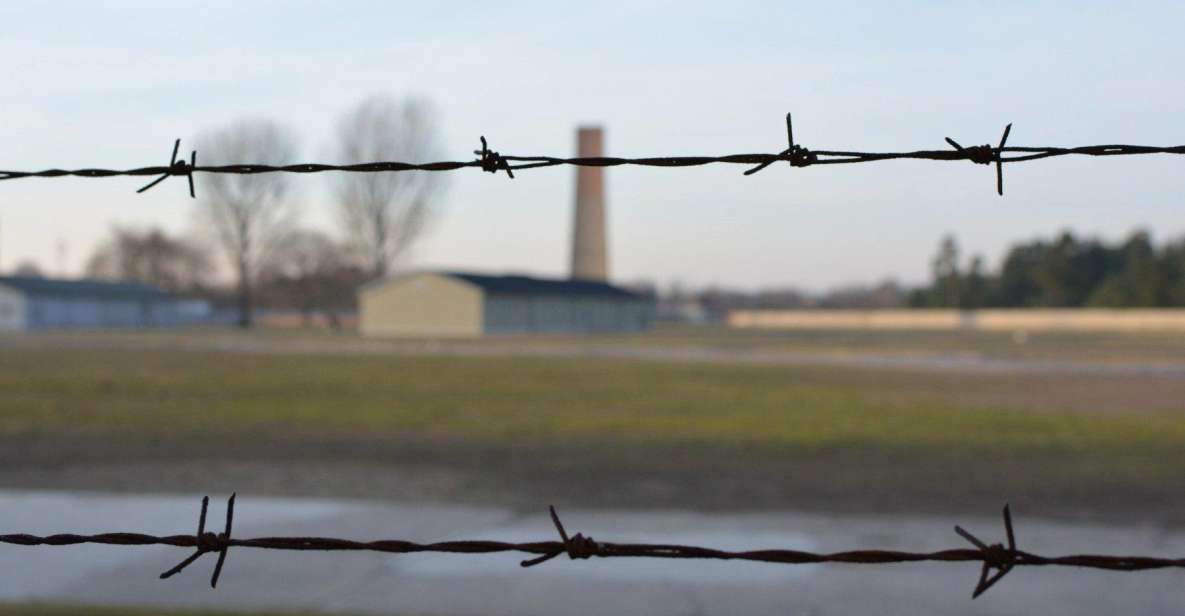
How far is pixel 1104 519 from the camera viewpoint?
948 cm

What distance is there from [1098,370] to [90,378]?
2684 cm

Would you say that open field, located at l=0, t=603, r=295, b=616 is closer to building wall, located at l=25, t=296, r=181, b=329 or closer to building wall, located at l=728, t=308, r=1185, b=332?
building wall, located at l=728, t=308, r=1185, b=332

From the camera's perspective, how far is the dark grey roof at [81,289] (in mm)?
87625

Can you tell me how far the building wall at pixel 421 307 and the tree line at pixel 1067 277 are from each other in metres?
55.4

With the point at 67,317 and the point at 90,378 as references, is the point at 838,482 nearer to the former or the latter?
the point at 90,378

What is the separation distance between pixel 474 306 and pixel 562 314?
1043 cm

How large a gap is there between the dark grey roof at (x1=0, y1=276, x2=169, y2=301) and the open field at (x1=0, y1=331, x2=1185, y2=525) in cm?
6552

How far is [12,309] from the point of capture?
8569 cm

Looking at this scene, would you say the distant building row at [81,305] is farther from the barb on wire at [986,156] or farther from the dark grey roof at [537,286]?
the barb on wire at [986,156]

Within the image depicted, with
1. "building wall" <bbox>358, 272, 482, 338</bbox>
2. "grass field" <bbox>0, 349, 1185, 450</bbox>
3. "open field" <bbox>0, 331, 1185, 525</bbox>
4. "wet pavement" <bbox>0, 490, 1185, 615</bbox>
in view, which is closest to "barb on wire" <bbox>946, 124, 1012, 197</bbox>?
"wet pavement" <bbox>0, 490, 1185, 615</bbox>

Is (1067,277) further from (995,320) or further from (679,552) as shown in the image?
(679,552)

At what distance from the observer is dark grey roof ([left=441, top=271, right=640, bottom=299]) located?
7506 cm

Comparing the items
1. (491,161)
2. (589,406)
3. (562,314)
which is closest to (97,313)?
(562,314)

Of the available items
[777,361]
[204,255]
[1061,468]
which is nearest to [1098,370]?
[777,361]
